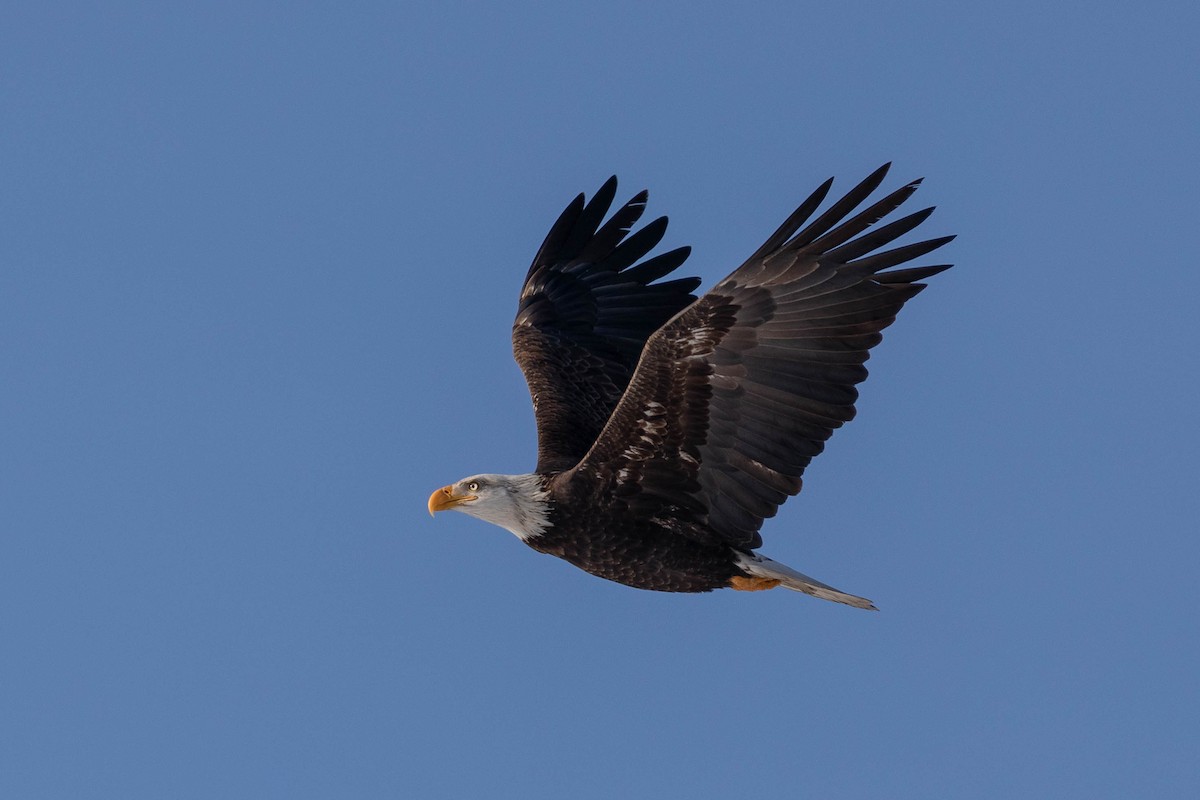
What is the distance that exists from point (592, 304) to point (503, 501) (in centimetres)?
344

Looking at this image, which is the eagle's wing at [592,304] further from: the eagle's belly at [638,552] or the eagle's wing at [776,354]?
the eagle's wing at [776,354]

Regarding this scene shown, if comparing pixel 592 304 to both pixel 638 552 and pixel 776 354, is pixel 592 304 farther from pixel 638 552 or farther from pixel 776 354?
pixel 776 354

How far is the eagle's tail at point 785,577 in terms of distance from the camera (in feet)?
43.9

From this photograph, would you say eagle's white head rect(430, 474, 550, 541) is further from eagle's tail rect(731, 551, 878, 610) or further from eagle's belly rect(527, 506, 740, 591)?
eagle's tail rect(731, 551, 878, 610)

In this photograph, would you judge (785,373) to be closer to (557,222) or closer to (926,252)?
(926,252)

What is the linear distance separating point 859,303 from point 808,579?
2.24 metres

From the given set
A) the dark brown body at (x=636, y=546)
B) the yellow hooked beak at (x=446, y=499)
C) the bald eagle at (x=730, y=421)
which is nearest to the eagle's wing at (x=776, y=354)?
the bald eagle at (x=730, y=421)

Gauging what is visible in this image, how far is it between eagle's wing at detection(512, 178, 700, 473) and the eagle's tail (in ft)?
8.24

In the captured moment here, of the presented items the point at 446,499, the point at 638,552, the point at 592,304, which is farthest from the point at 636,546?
the point at 592,304

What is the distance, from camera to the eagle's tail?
43.9 ft

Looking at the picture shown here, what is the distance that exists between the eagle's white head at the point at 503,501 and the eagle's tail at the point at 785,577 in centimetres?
150

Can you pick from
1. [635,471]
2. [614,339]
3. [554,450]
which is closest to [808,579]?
[635,471]

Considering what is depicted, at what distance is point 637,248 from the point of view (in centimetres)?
1656

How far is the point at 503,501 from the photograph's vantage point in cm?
1359
